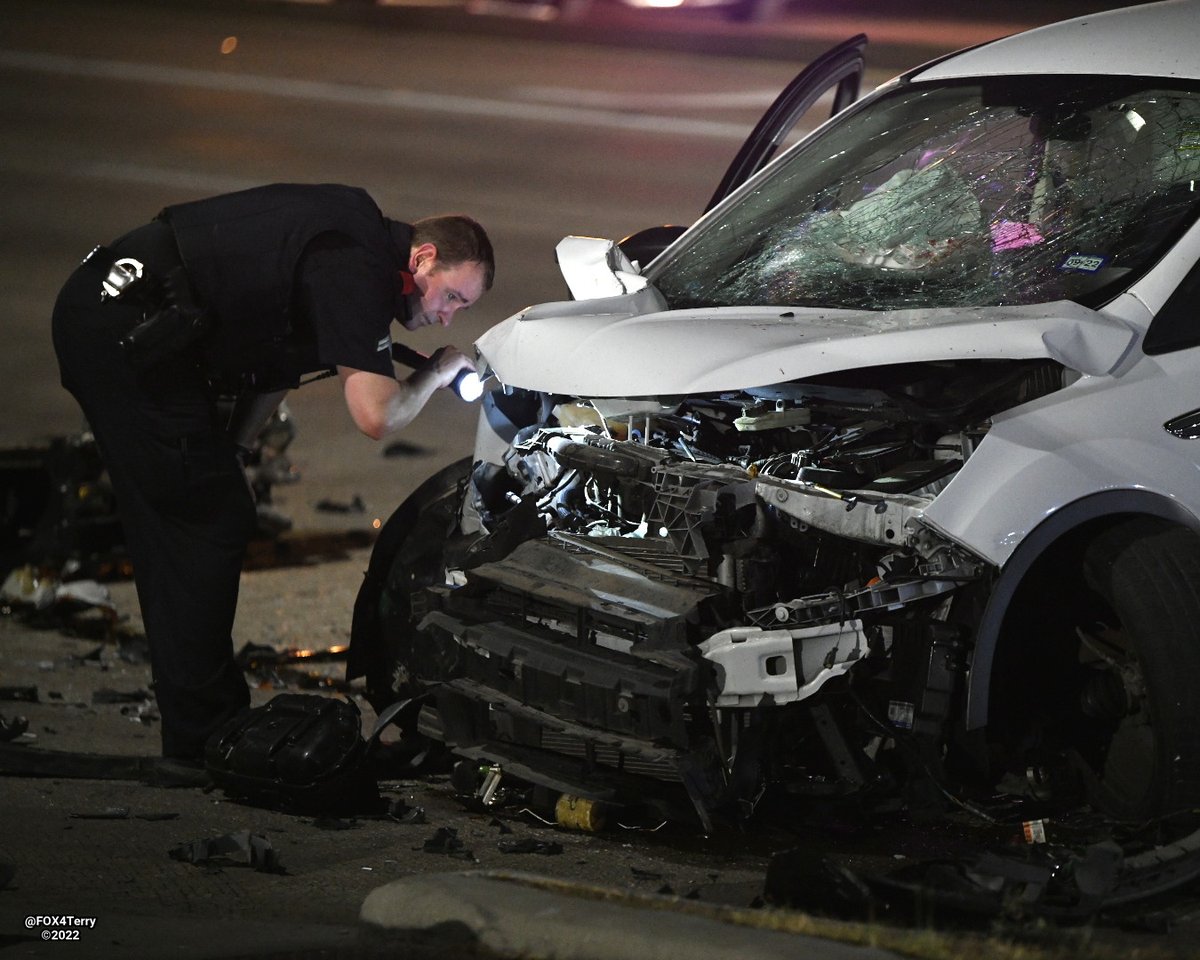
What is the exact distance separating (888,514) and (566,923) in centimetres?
118

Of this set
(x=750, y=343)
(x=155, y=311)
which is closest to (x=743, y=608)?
(x=750, y=343)

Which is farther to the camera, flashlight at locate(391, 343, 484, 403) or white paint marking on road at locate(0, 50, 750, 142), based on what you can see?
white paint marking on road at locate(0, 50, 750, 142)

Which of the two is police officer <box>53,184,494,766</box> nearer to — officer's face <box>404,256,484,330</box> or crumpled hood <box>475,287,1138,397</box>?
officer's face <box>404,256,484,330</box>

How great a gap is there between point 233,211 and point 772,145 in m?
1.94

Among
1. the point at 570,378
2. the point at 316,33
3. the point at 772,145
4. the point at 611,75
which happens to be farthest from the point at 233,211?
the point at 316,33

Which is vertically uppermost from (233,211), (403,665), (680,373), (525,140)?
(525,140)

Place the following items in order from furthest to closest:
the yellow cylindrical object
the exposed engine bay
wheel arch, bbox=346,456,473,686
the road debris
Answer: wheel arch, bbox=346,456,473,686 → the yellow cylindrical object → the road debris → the exposed engine bay

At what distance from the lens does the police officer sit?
16.6 ft

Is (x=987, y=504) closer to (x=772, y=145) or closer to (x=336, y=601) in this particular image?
(x=772, y=145)

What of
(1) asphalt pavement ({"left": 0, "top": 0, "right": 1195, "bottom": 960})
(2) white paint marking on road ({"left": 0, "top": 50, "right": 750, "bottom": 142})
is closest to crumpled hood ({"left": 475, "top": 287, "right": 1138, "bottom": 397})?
(1) asphalt pavement ({"left": 0, "top": 0, "right": 1195, "bottom": 960})

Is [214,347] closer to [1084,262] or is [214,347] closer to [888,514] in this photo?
[888,514]

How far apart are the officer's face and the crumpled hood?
0.24 metres

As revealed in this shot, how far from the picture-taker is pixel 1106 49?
5.11 m

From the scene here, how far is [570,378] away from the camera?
4641 mm
